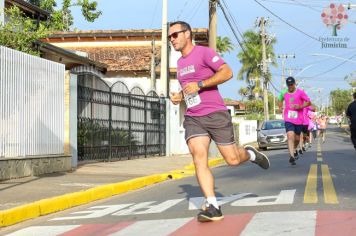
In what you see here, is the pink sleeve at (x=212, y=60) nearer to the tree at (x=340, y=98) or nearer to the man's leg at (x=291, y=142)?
the man's leg at (x=291, y=142)

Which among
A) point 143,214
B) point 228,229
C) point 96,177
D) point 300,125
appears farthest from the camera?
point 300,125

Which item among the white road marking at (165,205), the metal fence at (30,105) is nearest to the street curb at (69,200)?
the white road marking at (165,205)

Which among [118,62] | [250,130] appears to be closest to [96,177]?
[118,62]

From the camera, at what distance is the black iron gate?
49.6 feet

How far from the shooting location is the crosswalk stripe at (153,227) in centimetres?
593

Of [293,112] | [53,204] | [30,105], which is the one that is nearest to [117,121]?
[30,105]

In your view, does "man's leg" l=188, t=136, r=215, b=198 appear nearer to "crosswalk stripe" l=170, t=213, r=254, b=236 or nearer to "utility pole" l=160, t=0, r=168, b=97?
"crosswalk stripe" l=170, t=213, r=254, b=236

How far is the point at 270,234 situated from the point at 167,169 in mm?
9396

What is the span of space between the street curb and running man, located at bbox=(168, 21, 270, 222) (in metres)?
2.59

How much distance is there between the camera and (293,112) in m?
13.1

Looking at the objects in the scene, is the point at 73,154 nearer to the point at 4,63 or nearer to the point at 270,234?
the point at 4,63

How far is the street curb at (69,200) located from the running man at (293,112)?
113 inches

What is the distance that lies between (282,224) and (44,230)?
269cm

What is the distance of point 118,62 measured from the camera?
32.4 m
